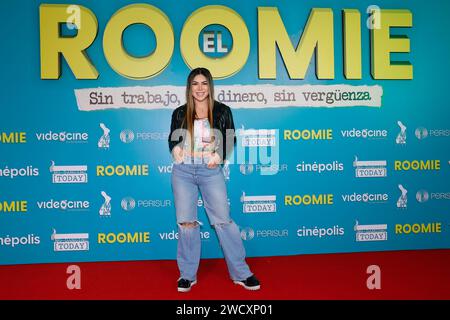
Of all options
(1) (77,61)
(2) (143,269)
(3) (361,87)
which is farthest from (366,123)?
(1) (77,61)

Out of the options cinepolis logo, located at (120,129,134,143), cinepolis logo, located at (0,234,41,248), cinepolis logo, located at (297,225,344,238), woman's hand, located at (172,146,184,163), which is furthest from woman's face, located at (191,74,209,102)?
cinepolis logo, located at (0,234,41,248)

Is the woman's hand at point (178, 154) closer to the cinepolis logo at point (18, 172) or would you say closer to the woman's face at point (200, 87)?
the woman's face at point (200, 87)

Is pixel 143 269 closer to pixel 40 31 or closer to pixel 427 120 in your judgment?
pixel 40 31

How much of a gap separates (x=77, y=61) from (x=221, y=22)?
51.9 inches

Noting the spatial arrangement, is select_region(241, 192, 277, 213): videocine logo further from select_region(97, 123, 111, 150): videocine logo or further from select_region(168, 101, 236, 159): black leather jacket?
select_region(97, 123, 111, 150): videocine logo

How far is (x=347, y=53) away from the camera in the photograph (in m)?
3.87

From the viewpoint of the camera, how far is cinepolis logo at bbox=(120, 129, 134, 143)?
12.4 feet

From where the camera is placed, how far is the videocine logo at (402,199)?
402cm

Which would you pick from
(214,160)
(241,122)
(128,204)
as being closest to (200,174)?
(214,160)

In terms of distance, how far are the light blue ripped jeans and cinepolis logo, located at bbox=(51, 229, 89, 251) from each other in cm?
114

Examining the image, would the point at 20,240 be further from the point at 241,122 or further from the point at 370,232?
the point at 370,232
